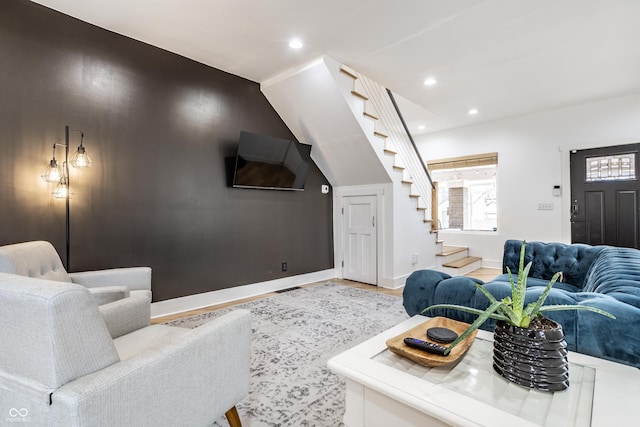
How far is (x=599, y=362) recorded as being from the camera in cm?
100

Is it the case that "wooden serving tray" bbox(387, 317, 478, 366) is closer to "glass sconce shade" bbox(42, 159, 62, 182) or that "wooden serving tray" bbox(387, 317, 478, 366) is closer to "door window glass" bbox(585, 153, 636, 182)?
"glass sconce shade" bbox(42, 159, 62, 182)

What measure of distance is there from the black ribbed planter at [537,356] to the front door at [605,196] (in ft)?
16.8

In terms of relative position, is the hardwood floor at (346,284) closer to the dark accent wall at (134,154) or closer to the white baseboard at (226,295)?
the white baseboard at (226,295)

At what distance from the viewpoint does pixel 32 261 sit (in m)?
1.89

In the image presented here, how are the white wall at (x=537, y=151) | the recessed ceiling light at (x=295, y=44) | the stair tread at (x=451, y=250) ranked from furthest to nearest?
the stair tread at (x=451, y=250) < the white wall at (x=537, y=151) < the recessed ceiling light at (x=295, y=44)

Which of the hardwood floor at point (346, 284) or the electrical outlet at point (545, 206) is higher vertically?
the electrical outlet at point (545, 206)

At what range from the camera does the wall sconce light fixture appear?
102 inches

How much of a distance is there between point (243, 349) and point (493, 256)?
5644mm

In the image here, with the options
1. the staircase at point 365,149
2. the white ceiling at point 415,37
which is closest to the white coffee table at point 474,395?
the white ceiling at point 415,37

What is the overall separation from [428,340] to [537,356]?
0.34m

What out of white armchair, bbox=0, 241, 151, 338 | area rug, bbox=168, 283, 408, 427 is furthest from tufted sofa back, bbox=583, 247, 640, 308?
white armchair, bbox=0, 241, 151, 338

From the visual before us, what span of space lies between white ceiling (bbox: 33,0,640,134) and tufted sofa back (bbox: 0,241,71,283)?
2039 mm

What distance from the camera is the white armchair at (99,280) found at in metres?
1.68

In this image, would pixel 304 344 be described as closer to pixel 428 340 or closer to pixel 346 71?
pixel 428 340
